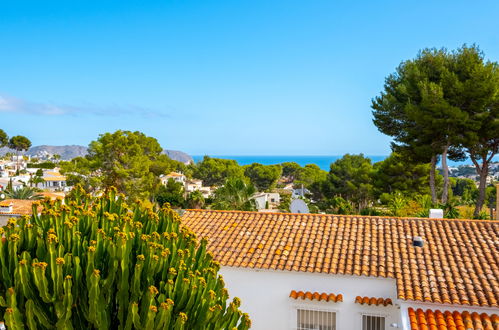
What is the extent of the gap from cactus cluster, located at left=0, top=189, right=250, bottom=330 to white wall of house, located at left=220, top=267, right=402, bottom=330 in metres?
4.30

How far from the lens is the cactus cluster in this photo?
5.88 m

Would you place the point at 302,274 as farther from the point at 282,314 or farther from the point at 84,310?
the point at 84,310

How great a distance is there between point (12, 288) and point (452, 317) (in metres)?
8.63

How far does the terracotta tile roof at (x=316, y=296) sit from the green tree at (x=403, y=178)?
2752 cm

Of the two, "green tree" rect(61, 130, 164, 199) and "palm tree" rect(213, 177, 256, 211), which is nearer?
"palm tree" rect(213, 177, 256, 211)

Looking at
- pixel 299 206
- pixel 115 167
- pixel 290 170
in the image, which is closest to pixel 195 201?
pixel 115 167

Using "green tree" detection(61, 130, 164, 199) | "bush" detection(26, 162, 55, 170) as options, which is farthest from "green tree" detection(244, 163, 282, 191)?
"bush" detection(26, 162, 55, 170)

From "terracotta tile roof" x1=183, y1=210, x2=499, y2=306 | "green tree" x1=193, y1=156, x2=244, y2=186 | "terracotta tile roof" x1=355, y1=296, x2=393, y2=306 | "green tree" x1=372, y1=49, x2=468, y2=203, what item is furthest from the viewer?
"green tree" x1=193, y1=156, x2=244, y2=186

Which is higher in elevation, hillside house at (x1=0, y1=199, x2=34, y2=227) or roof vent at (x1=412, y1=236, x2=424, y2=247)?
roof vent at (x1=412, y1=236, x2=424, y2=247)

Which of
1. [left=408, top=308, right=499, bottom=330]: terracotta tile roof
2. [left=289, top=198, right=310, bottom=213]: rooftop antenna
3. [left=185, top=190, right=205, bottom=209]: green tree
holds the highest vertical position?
[left=289, top=198, right=310, bottom=213]: rooftop antenna

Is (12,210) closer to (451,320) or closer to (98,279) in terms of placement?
(98,279)

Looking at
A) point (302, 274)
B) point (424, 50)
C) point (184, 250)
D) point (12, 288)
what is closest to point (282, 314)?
point (302, 274)

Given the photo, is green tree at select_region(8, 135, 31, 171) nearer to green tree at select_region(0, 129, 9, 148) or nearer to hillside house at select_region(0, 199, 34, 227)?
green tree at select_region(0, 129, 9, 148)

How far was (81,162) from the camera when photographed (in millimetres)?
46125
